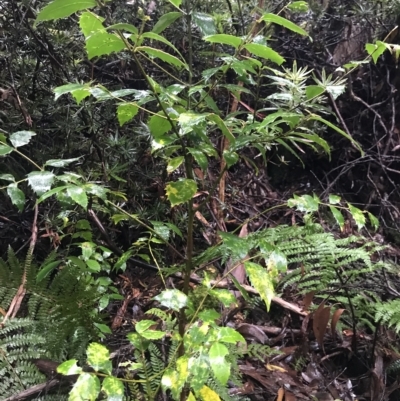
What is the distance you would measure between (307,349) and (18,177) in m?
1.14

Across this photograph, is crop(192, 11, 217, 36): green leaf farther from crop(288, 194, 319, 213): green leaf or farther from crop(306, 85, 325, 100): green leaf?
crop(288, 194, 319, 213): green leaf

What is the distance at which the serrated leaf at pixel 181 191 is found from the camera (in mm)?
708

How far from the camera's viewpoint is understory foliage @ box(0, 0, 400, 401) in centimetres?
65

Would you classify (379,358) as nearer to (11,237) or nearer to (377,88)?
(11,237)

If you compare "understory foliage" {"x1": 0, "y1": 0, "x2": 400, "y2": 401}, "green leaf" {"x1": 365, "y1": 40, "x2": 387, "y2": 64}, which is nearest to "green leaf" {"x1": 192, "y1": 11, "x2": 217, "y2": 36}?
"understory foliage" {"x1": 0, "y1": 0, "x2": 400, "y2": 401}

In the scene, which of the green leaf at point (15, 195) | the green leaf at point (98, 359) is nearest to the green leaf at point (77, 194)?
the green leaf at point (15, 195)

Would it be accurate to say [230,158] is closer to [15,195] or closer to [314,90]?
[314,90]

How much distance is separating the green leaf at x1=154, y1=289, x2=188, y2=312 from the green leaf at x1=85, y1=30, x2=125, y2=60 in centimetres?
42

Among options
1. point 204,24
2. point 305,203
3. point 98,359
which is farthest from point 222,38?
point 98,359

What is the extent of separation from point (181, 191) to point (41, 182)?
0.26 m

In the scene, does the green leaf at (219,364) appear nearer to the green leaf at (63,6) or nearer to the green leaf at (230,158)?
the green leaf at (230,158)

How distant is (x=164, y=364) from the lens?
100 centimetres

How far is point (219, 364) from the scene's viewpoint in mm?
564

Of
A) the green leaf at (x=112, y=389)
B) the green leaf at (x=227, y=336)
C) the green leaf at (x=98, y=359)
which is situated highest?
the green leaf at (x=227, y=336)
